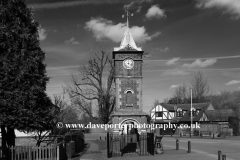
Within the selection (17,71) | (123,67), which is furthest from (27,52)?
(123,67)

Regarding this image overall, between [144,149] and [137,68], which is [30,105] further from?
[137,68]

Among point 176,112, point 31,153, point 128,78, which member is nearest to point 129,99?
point 128,78

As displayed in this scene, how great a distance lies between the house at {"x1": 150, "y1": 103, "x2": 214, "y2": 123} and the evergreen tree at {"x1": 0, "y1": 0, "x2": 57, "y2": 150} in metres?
42.1

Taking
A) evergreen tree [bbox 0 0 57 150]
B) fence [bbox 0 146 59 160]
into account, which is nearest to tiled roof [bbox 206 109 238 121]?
evergreen tree [bbox 0 0 57 150]

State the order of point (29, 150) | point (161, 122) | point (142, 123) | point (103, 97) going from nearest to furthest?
point (29, 150) → point (142, 123) → point (103, 97) → point (161, 122)

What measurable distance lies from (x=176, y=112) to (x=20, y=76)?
47925 mm

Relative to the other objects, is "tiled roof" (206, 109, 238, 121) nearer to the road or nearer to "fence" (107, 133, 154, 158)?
the road

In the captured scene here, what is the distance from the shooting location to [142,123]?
3131 cm

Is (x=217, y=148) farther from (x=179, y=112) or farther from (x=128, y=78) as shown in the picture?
(x=179, y=112)

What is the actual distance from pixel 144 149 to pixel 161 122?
39.7m

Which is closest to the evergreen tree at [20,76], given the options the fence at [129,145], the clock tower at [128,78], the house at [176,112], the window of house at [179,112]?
the fence at [129,145]

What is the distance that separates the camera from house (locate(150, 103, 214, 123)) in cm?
5660

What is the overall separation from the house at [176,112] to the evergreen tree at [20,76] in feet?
138

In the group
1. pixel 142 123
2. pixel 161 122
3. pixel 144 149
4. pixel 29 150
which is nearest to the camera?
pixel 29 150
